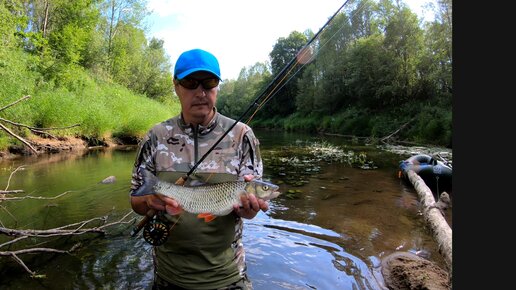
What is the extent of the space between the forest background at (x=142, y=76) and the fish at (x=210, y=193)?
2743 mm

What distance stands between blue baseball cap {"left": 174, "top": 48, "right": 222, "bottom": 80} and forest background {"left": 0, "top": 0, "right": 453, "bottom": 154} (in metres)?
2.29

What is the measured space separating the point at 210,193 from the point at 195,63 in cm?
108

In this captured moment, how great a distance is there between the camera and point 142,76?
172ft

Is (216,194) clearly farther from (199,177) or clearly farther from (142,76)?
(142,76)

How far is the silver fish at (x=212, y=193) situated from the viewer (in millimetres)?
2779

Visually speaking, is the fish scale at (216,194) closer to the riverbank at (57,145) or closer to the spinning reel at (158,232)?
the spinning reel at (158,232)

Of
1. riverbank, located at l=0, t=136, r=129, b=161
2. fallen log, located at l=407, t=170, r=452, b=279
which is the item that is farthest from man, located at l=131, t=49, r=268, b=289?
riverbank, located at l=0, t=136, r=129, b=161

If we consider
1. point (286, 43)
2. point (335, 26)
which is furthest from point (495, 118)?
point (286, 43)

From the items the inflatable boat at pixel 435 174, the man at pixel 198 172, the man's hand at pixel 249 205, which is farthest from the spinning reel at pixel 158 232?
the inflatable boat at pixel 435 174

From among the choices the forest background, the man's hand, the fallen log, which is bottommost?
the fallen log

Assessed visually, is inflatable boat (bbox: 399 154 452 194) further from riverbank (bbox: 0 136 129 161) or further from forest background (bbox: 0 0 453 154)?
riverbank (bbox: 0 136 129 161)

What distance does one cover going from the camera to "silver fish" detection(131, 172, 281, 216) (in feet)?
9.12

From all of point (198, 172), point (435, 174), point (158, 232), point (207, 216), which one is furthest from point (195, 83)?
point (435, 174)

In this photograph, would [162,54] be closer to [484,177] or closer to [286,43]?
[286,43]
